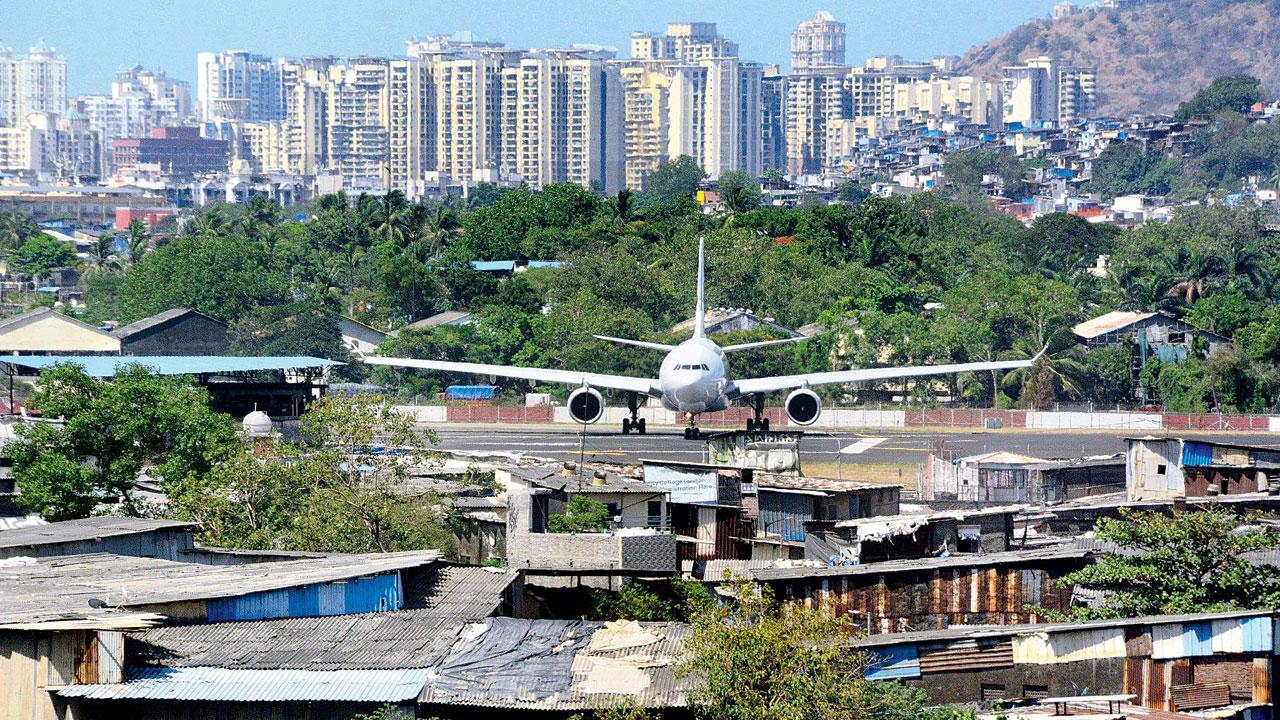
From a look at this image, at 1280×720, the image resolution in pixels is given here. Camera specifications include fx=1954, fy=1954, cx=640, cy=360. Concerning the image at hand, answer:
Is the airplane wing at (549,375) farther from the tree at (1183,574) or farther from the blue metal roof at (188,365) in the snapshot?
the tree at (1183,574)

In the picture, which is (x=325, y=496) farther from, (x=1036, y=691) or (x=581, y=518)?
(x=1036, y=691)

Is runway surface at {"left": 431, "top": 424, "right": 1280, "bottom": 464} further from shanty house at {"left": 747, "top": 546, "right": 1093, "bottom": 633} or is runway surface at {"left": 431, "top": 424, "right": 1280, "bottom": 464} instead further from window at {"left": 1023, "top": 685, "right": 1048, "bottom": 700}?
window at {"left": 1023, "top": 685, "right": 1048, "bottom": 700}

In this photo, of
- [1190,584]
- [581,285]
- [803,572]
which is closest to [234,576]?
[803,572]

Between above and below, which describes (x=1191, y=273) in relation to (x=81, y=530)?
above

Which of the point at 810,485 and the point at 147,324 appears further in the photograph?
the point at 147,324

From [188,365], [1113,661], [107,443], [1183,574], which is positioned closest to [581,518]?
[107,443]

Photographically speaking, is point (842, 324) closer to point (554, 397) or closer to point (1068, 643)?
point (554, 397)

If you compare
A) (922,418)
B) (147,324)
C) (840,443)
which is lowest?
(840,443)
